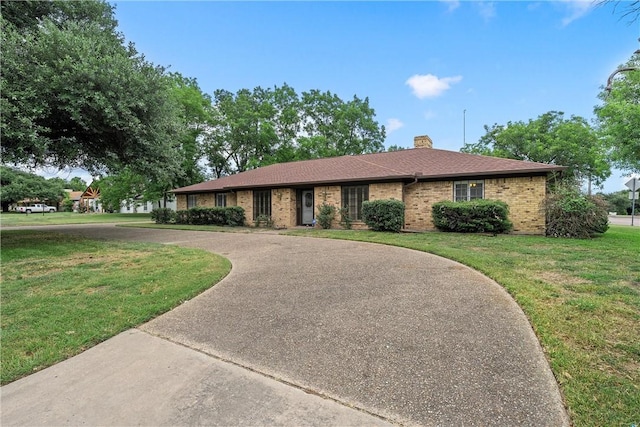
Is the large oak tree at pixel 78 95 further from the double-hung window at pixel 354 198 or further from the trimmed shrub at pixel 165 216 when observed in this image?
the trimmed shrub at pixel 165 216

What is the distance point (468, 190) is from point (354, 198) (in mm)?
4898

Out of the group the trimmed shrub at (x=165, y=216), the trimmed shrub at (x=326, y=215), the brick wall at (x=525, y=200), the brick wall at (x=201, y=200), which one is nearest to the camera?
the brick wall at (x=525, y=200)

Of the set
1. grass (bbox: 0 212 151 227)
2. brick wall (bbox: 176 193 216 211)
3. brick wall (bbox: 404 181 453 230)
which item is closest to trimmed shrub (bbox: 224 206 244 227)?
brick wall (bbox: 176 193 216 211)

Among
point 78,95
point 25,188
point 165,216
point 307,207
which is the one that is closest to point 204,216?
point 165,216

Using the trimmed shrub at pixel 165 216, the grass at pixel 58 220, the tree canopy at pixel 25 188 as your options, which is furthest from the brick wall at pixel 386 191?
the tree canopy at pixel 25 188

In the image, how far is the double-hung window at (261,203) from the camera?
1727cm

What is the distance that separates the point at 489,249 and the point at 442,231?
172 inches

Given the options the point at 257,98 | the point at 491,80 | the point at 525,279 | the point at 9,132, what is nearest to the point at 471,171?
the point at 491,80

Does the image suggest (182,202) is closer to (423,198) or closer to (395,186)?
(395,186)

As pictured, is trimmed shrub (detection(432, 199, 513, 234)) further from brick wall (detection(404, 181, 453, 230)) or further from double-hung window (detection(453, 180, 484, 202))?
double-hung window (detection(453, 180, 484, 202))

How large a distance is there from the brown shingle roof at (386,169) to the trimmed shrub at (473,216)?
5.01 feet

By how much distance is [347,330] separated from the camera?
346 cm

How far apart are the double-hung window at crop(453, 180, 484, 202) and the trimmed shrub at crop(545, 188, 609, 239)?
241 cm

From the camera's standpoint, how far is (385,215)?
12500mm
